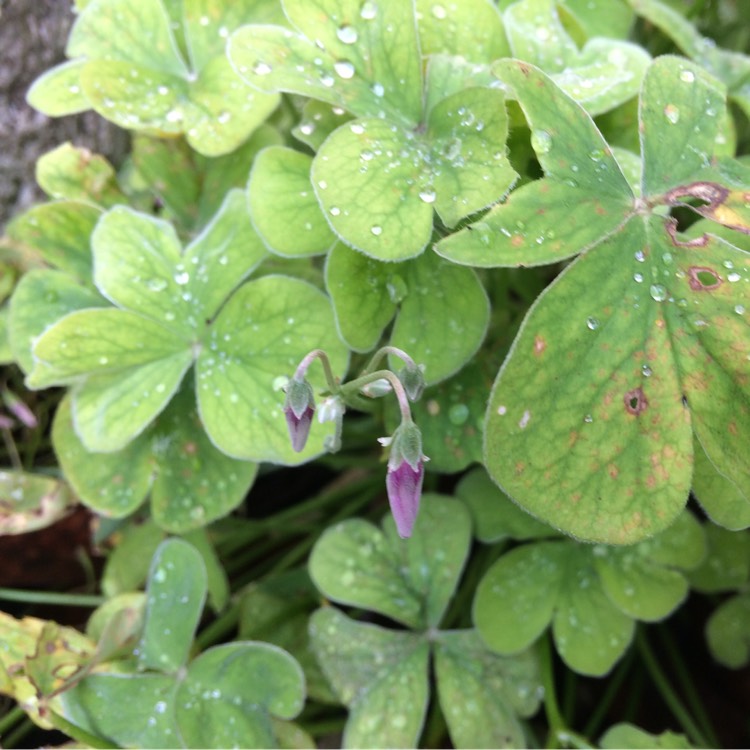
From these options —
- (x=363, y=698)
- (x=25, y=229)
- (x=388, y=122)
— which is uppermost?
(x=388, y=122)

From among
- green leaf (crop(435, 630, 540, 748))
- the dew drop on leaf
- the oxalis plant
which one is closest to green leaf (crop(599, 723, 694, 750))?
the oxalis plant

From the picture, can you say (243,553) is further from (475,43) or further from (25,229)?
(475,43)

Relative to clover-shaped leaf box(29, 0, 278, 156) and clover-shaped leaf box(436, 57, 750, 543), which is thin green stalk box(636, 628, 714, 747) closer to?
clover-shaped leaf box(436, 57, 750, 543)

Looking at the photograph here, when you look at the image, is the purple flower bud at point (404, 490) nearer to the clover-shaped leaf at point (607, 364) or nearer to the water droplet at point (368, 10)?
the clover-shaped leaf at point (607, 364)

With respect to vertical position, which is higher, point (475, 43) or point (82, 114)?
point (475, 43)

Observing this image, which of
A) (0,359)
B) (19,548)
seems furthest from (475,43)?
(19,548)

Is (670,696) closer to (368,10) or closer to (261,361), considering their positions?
(261,361)

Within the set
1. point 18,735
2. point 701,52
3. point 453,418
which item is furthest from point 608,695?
point 701,52
